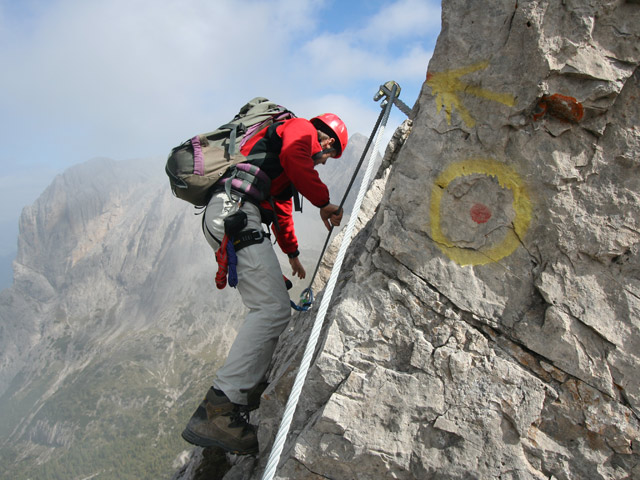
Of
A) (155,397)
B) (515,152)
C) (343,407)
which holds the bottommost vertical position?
(155,397)

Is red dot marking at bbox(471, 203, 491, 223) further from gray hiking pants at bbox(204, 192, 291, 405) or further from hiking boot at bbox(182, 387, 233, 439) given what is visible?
hiking boot at bbox(182, 387, 233, 439)

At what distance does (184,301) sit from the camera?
17112cm

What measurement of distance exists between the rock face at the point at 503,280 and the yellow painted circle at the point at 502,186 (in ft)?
0.04

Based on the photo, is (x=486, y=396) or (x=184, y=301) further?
(x=184, y=301)

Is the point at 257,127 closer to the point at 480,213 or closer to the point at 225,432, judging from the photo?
the point at 480,213

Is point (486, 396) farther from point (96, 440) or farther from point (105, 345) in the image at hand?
point (105, 345)

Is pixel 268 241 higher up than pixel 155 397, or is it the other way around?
pixel 268 241

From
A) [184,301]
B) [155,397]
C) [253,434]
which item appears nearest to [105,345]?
[184,301]

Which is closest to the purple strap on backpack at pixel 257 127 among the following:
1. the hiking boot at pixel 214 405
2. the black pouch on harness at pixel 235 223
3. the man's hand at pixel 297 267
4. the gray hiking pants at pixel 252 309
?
the gray hiking pants at pixel 252 309

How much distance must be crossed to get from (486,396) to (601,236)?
70.5 inches

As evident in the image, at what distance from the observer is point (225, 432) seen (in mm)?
4488

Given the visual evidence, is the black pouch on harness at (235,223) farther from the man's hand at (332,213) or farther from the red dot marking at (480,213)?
the red dot marking at (480,213)

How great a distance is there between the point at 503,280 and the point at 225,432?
11.6ft

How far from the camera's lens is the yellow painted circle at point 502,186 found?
3664 millimetres
